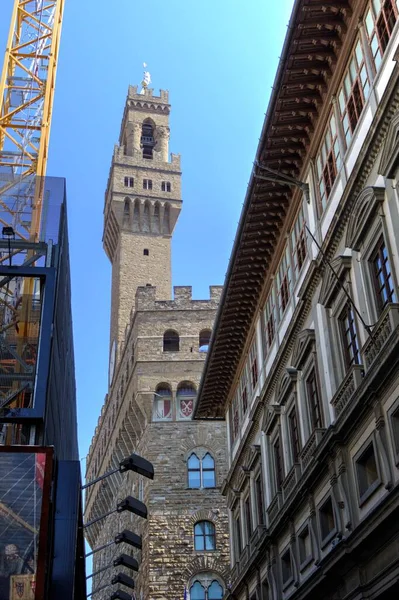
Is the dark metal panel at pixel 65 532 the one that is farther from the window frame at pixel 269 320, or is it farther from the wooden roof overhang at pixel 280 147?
the wooden roof overhang at pixel 280 147

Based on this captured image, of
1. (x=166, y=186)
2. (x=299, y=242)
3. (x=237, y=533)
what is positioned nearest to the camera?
(x=299, y=242)

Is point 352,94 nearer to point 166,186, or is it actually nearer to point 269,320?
point 269,320

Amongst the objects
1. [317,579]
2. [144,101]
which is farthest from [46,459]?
[144,101]

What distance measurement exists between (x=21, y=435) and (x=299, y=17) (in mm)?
11049

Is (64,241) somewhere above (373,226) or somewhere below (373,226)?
above

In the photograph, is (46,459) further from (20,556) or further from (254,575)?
(254,575)

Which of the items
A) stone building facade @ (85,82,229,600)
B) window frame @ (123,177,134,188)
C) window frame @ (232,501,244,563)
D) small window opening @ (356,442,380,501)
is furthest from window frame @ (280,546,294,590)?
window frame @ (123,177,134,188)

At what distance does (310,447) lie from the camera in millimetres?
18969

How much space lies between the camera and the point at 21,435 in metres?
19.8

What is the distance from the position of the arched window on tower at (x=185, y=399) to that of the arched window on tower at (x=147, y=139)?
31637 millimetres

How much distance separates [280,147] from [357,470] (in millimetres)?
8641

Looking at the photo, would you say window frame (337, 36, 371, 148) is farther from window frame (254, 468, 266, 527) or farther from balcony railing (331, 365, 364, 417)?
window frame (254, 468, 266, 527)

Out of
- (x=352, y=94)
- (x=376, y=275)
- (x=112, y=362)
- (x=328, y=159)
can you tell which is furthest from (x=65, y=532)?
(x=112, y=362)

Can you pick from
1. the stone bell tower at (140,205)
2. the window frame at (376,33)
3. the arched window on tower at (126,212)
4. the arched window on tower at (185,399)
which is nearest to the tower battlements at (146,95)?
the stone bell tower at (140,205)
